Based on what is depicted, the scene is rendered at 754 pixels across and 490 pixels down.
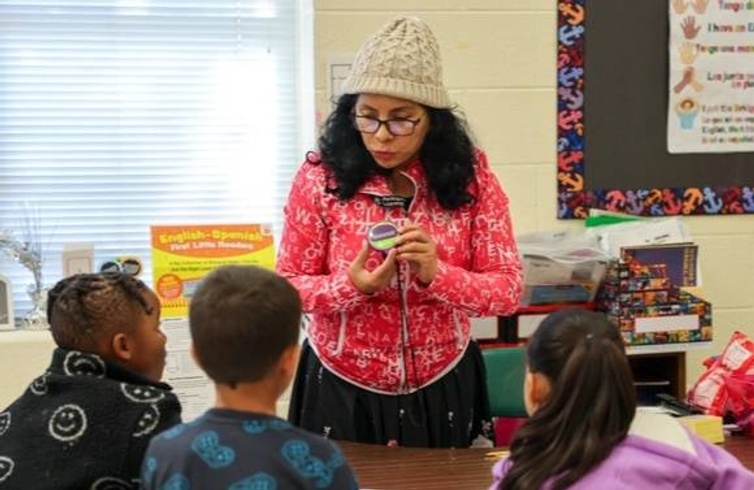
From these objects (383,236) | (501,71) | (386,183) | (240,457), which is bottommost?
(240,457)

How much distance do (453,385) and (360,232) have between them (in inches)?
15.0

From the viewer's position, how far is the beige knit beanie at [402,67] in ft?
6.73

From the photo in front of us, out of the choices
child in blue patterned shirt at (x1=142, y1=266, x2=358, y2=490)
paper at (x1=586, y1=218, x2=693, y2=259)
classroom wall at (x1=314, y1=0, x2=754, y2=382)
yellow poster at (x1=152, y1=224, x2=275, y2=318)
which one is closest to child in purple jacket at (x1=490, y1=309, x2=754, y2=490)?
child in blue patterned shirt at (x1=142, y1=266, x2=358, y2=490)

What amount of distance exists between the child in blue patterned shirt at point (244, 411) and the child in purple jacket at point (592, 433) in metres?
0.30

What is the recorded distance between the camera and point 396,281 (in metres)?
2.04

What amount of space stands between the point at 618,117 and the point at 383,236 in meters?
1.77

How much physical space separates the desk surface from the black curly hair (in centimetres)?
53

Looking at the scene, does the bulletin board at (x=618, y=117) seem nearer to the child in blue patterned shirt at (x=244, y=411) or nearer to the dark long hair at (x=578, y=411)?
the dark long hair at (x=578, y=411)

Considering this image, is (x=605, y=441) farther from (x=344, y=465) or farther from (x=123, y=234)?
(x=123, y=234)

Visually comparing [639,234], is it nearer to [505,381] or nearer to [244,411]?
[505,381]

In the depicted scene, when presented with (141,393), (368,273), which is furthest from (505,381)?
(141,393)

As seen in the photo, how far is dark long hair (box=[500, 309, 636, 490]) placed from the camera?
1.40m

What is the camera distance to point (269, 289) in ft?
4.25

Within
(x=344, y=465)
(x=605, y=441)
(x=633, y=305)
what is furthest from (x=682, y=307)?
(x=344, y=465)
